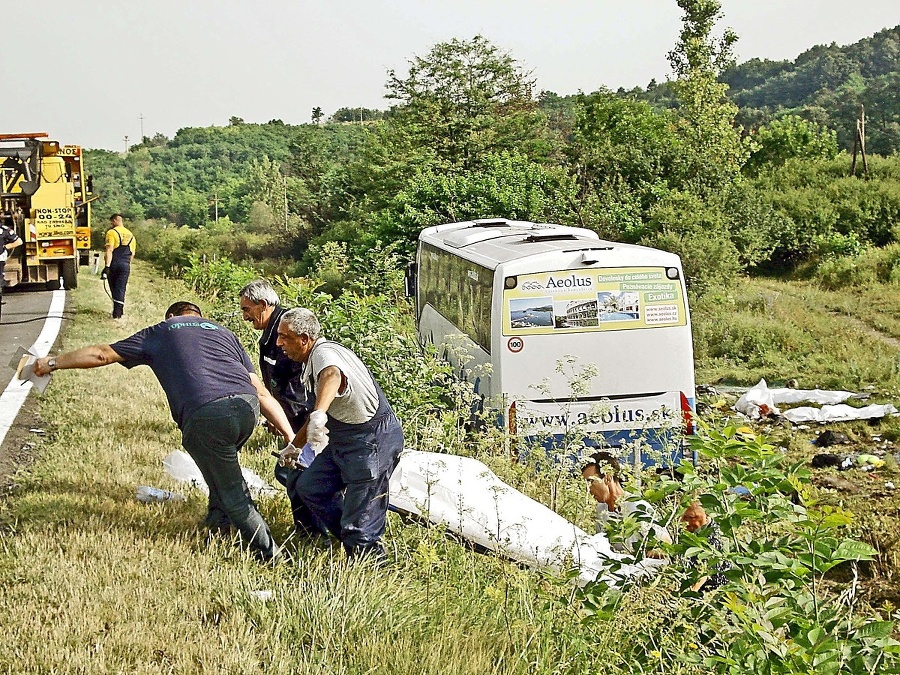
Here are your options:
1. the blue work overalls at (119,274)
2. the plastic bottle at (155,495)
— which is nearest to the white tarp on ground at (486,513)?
the plastic bottle at (155,495)

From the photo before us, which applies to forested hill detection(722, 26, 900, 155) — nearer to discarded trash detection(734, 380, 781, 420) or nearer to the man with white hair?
discarded trash detection(734, 380, 781, 420)

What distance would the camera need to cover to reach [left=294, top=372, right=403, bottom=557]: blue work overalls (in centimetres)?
559

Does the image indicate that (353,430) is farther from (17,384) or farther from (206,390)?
(17,384)

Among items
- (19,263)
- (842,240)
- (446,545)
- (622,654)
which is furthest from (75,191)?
(842,240)

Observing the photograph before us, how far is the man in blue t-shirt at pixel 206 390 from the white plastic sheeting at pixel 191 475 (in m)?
1.44

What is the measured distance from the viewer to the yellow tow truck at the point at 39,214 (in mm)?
20125

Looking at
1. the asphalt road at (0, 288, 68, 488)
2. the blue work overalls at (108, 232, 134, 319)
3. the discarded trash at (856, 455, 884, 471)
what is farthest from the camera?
the blue work overalls at (108, 232, 134, 319)

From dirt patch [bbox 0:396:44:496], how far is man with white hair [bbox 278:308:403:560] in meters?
2.49

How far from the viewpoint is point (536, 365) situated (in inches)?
438

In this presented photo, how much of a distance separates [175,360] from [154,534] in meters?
1.06

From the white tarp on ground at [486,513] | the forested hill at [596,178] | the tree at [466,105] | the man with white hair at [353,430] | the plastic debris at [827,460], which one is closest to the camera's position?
the man with white hair at [353,430]

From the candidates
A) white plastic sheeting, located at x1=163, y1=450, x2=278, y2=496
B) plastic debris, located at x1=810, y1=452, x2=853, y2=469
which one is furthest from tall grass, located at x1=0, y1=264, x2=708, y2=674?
plastic debris, located at x1=810, y1=452, x2=853, y2=469

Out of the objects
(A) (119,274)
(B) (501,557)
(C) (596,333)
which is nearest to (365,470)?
(B) (501,557)

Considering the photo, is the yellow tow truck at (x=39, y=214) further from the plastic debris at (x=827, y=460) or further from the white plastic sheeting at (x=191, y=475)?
the plastic debris at (x=827, y=460)
